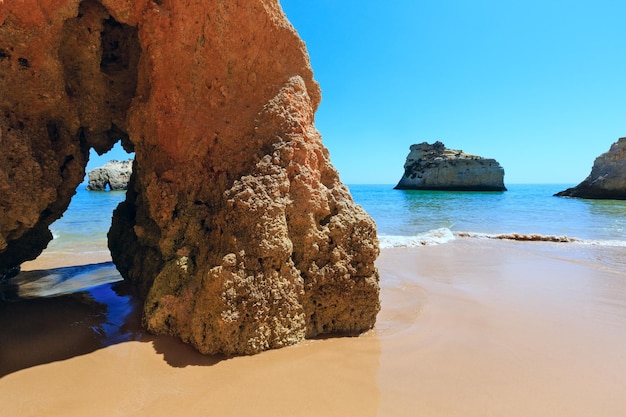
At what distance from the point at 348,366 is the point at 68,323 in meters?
2.69

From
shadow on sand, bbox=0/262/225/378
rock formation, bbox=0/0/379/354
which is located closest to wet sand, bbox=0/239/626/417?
shadow on sand, bbox=0/262/225/378

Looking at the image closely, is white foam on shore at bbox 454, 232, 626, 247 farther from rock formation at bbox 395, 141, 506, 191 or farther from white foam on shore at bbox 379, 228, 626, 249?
rock formation at bbox 395, 141, 506, 191

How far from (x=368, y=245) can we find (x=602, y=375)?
2076mm

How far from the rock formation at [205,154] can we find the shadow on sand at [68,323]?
0.65 ft

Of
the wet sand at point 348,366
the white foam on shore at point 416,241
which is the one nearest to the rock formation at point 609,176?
the white foam on shore at point 416,241

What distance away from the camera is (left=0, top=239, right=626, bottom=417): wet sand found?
2.26m

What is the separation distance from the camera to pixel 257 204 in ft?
9.89

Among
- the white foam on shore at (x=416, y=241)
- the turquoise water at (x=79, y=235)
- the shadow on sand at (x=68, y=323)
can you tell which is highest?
the turquoise water at (x=79, y=235)

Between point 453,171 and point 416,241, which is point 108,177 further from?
point 453,171

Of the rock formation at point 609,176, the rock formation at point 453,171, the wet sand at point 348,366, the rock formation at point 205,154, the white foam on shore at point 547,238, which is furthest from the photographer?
the rock formation at point 453,171

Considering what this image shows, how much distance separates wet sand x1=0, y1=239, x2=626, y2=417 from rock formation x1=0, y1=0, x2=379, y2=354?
1.09ft

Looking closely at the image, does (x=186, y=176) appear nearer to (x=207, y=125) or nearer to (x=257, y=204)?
(x=207, y=125)

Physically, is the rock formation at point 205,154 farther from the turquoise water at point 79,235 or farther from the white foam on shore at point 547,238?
the white foam on shore at point 547,238

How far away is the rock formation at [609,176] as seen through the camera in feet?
101
